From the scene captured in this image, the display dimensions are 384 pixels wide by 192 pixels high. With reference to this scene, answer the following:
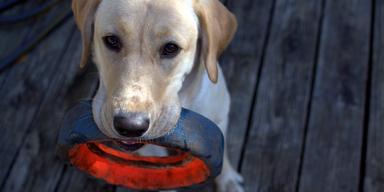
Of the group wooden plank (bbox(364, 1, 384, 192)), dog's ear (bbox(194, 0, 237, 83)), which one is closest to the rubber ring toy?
dog's ear (bbox(194, 0, 237, 83))

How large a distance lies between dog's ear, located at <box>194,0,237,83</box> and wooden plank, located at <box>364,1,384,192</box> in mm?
1117

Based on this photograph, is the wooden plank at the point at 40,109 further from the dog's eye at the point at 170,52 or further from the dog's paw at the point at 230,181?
the dog's eye at the point at 170,52

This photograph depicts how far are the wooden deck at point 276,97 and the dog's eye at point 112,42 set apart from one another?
2.79 ft

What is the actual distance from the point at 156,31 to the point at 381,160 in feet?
4.99

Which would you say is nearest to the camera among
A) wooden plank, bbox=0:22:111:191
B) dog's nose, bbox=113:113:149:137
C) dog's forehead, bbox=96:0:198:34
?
dog's nose, bbox=113:113:149:137

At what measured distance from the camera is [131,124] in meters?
2.39

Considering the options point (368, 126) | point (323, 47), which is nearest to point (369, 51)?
point (323, 47)

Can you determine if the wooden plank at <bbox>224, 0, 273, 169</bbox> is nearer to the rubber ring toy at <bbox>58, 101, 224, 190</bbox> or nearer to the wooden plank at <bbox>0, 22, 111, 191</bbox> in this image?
the rubber ring toy at <bbox>58, 101, 224, 190</bbox>

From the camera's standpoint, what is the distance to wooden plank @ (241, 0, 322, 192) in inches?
132

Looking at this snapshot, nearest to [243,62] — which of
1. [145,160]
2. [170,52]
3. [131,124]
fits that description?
[145,160]

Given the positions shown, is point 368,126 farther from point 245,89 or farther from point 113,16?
point 113,16

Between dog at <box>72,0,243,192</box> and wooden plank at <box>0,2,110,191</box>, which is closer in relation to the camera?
dog at <box>72,0,243,192</box>

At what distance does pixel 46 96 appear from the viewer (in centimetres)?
376

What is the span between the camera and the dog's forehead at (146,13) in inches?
99.0
